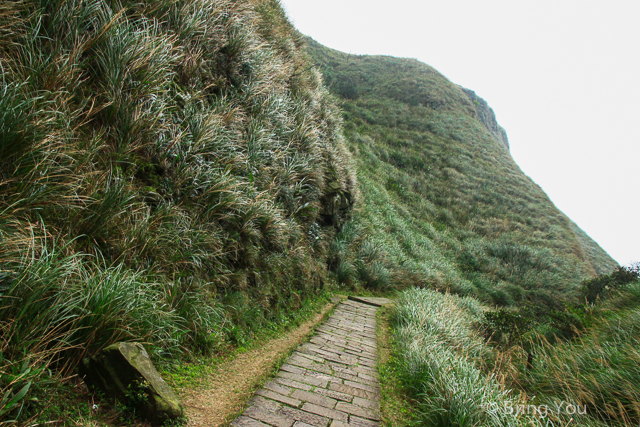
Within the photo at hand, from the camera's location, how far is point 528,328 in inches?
261

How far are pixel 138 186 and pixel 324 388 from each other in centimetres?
311

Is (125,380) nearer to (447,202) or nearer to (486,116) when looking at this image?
(447,202)

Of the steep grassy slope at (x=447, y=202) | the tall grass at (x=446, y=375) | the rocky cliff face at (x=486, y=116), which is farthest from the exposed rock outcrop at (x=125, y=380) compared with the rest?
the rocky cliff face at (x=486, y=116)

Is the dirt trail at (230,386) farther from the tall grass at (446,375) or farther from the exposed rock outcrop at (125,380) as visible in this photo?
the tall grass at (446,375)

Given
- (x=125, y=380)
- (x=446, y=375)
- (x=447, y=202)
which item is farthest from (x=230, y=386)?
(x=447, y=202)

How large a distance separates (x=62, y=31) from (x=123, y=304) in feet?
10.5

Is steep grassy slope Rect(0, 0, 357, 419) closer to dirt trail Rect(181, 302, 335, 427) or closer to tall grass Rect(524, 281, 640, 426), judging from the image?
dirt trail Rect(181, 302, 335, 427)

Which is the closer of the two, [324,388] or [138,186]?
[324,388]

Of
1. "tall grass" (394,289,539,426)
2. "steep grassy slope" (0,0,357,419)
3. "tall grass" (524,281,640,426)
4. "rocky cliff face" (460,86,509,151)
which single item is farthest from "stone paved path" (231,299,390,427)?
"rocky cliff face" (460,86,509,151)

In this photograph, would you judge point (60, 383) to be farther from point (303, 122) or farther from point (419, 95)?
point (419, 95)

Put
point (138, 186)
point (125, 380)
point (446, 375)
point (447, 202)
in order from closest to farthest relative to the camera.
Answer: point (125, 380), point (446, 375), point (138, 186), point (447, 202)

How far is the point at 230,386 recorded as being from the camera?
10.1 feet

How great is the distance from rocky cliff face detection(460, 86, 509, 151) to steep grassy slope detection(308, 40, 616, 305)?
269 centimetres

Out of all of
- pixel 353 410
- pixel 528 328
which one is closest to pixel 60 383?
pixel 353 410
